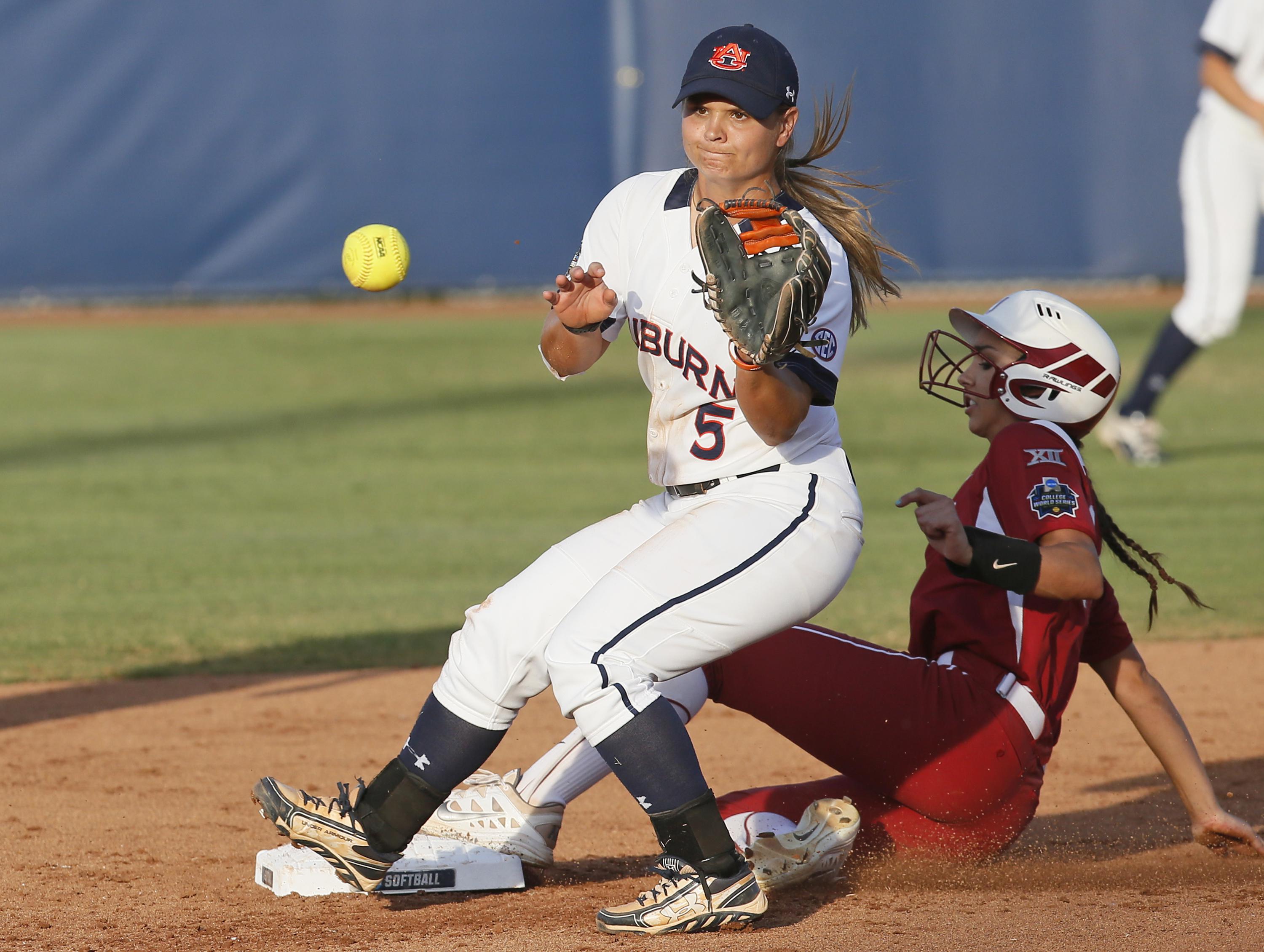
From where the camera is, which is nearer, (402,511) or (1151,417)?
(402,511)

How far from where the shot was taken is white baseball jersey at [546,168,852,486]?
7.95 ft

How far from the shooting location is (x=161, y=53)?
36.7 feet

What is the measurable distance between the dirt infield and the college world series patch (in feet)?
2.26

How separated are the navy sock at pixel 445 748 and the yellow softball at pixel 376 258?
101 centimetres

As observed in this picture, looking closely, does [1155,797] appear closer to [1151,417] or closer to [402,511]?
[402,511]

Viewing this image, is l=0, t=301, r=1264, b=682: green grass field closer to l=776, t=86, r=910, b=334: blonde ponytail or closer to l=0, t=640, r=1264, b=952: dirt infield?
l=0, t=640, r=1264, b=952: dirt infield

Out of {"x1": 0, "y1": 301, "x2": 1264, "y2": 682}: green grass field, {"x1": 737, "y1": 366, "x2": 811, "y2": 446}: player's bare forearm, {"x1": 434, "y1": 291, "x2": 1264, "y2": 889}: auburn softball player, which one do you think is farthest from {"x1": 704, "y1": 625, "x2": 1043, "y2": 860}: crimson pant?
{"x1": 0, "y1": 301, "x2": 1264, "y2": 682}: green grass field

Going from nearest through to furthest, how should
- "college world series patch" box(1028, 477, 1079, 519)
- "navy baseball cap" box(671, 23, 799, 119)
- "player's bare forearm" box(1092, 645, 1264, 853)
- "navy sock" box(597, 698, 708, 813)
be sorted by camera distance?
"navy sock" box(597, 698, 708, 813), "navy baseball cap" box(671, 23, 799, 119), "college world series patch" box(1028, 477, 1079, 519), "player's bare forearm" box(1092, 645, 1264, 853)

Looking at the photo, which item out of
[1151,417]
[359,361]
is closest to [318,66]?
[359,361]

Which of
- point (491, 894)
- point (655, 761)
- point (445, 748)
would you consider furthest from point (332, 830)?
point (655, 761)

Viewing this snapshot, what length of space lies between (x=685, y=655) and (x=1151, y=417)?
7185mm

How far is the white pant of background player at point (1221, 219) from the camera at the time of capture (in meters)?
7.93

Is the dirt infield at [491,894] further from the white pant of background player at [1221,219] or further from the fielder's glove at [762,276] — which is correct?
the white pant of background player at [1221,219]

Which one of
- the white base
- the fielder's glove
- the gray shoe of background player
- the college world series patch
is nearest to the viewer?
the fielder's glove
